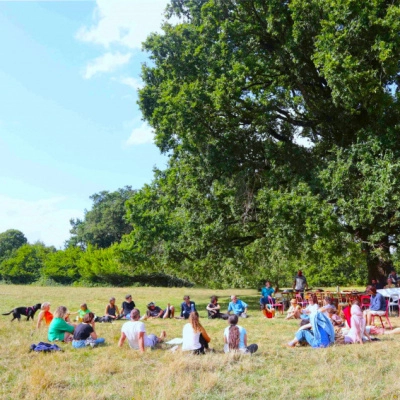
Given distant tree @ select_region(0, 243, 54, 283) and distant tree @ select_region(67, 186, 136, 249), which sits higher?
distant tree @ select_region(67, 186, 136, 249)

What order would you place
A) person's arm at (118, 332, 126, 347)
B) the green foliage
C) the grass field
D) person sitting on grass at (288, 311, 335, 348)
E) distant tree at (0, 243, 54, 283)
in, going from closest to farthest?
the grass field → person sitting on grass at (288, 311, 335, 348) → person's arm at (118, 332, 126, 347) → the green foliage → distant tree at (0, 243, 54, 283)

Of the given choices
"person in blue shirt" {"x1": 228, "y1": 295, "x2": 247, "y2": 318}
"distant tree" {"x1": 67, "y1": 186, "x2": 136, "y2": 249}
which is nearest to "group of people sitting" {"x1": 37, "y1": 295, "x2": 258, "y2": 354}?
"person in blue shirt" {"x1": 228, "y1": 295, "x2": 247, "y2": 318}

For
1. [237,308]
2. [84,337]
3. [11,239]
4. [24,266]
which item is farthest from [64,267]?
[84,337]

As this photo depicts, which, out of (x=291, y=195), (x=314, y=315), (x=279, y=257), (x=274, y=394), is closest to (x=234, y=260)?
(x=279, y=257)

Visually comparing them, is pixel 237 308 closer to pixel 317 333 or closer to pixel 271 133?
pixel 317 333

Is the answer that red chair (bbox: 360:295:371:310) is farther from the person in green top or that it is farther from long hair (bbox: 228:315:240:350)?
the person in green top

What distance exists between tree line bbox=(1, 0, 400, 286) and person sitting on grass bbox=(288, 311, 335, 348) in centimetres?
635

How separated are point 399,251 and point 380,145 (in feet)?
15.1

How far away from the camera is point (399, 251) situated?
1788 centimetres

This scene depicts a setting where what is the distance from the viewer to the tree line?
15383 mm

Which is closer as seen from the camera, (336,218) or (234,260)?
(336,218)

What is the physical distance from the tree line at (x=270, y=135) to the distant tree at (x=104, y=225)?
54.6 meters

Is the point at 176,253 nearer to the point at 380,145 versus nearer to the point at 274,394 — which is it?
the point at 380,145

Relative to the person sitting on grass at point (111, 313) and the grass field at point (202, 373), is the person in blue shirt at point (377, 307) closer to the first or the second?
the grass field at point (202, 373)
